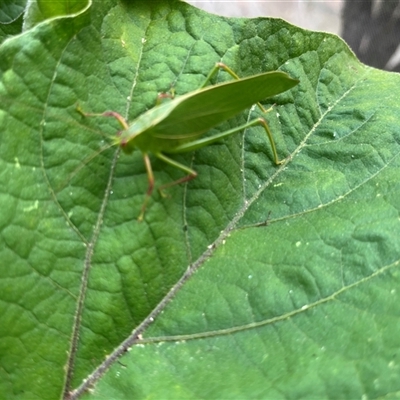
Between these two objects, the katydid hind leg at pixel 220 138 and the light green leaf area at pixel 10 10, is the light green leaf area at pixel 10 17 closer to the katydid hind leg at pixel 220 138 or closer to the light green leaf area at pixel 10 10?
the light green leaf area at pixel 10 10

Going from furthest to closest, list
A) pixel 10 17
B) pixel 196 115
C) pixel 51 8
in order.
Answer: pixel 10 17
pixel 196 115
pixel 51 8

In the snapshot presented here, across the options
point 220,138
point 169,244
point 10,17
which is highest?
point 10,17

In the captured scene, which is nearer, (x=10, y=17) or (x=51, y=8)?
(x=51, y=8)

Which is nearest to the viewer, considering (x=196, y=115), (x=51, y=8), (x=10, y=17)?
→ (x=51, y=8)

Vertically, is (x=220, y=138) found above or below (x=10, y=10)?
below

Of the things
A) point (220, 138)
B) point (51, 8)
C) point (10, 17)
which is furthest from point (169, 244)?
point (10, 17)

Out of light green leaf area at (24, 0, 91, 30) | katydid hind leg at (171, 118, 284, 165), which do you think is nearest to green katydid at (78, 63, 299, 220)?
katydid hind leg at (171, 118, 284, 165)

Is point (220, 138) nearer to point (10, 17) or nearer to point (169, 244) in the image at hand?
point (169, 244)
